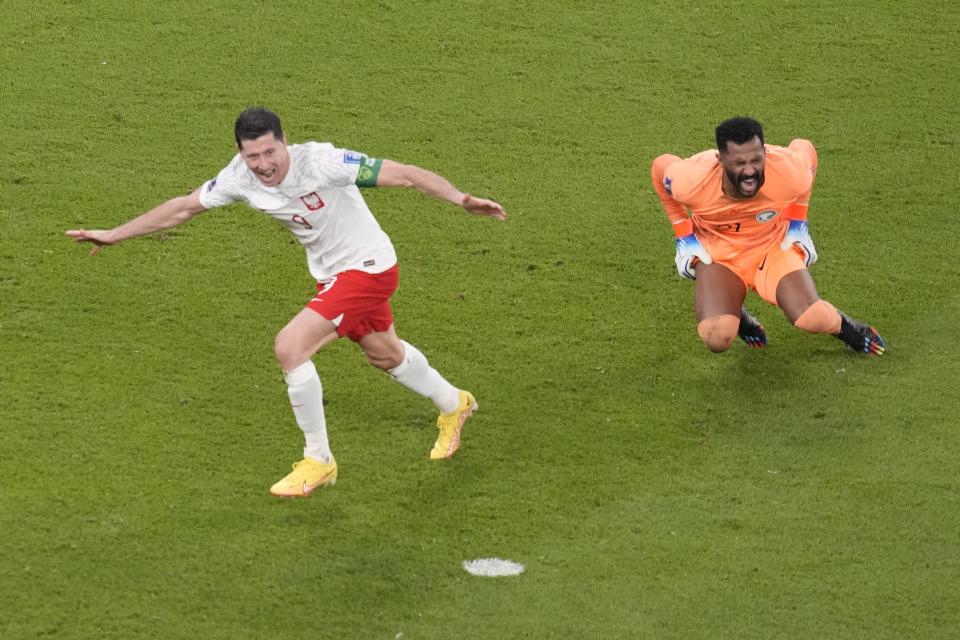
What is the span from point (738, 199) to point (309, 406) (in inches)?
92.8

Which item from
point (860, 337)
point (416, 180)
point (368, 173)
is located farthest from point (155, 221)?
point (860, 337)

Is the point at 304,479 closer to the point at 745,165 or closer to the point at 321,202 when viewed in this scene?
the point at 321,202

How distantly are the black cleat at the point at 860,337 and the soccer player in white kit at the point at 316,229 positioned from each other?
79.7 inches

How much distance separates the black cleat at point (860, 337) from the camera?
7039 millimetres

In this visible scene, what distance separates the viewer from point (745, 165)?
6711mm

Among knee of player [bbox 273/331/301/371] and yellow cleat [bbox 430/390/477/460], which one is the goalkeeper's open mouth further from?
knee of player [bbox 273/331/301/371]

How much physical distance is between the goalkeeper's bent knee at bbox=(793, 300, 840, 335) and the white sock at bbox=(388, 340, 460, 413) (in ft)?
5.61

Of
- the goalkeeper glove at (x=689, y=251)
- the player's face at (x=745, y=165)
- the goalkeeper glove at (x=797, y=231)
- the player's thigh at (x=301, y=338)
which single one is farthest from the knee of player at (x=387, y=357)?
the goalkeeper glove at (x=797, y=231)

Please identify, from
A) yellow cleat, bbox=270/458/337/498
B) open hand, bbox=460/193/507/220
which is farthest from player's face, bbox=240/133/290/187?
yellow cleat, bbox=270/458/337/498

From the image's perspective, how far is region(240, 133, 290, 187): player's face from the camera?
5691 millimetres

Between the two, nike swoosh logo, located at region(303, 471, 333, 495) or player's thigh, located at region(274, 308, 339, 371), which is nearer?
player's thigh, located at region(274, 308, 339, 371)

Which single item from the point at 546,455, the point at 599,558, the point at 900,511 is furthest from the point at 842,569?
the point at 546,455

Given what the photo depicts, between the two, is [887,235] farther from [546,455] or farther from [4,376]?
[4,376]

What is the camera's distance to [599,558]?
5695 millimetres
